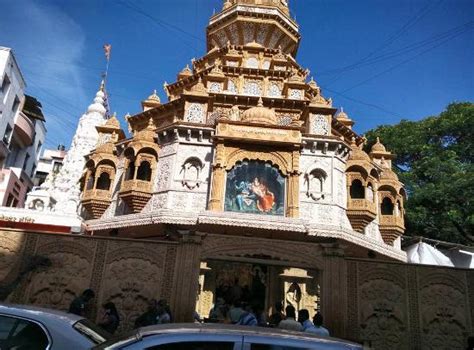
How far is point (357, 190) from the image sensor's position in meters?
16.1

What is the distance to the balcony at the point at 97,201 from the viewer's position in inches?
682

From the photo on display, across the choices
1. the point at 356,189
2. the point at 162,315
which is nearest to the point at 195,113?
the point at 356,189

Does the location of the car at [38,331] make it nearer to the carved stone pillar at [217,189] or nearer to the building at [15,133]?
the carved stone pillar at [217,189]

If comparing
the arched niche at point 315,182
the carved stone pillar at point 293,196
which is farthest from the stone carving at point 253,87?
the carved stone pillar at point 293,196

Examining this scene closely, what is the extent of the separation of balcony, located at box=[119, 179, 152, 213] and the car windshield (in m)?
11.2

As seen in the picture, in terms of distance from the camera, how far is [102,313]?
424 inches

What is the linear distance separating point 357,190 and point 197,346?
14172 millimetres

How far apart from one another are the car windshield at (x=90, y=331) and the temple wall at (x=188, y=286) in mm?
6568

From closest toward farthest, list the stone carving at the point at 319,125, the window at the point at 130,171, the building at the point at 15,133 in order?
the window at the point at 130,171
the stone carving at the point at 319,125
the building at the point at 15,133

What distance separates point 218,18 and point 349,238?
784 inches

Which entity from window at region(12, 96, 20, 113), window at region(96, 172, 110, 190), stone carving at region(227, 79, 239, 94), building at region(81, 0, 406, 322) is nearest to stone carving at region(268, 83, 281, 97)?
building at region(81, 0, 406, 322)

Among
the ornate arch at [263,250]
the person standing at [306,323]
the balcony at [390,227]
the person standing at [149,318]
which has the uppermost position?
the balcony at [390,227]

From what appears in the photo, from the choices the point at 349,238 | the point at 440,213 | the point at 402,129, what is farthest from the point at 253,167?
the point at 402,129

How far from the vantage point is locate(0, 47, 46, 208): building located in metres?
25.2
